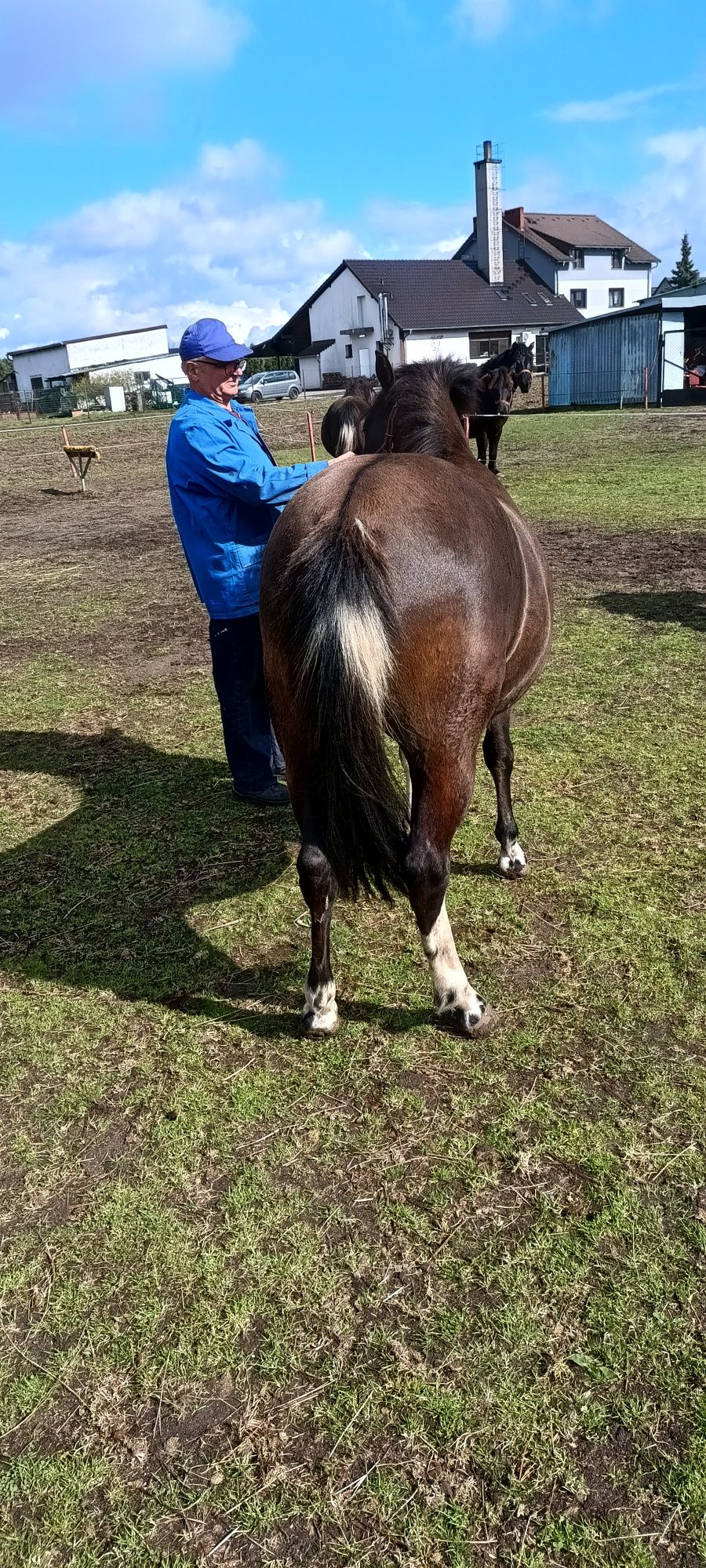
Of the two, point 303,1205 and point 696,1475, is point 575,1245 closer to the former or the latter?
point 696,1475

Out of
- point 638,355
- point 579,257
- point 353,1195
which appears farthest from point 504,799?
point 579,257

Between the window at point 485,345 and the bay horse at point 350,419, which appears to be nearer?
the bay horse at point 350,419

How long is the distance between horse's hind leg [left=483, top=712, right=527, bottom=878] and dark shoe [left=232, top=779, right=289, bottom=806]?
125 centimetres

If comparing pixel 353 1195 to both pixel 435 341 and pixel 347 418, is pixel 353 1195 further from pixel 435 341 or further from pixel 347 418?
pixel 435 341

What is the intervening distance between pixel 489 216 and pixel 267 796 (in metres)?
53.6

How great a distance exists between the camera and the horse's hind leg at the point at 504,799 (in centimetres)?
406

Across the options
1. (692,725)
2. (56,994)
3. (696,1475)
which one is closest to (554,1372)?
(696,1475)

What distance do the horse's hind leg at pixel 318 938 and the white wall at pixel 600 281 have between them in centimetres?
6213

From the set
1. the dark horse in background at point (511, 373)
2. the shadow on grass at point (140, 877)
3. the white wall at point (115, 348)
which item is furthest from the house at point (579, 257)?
the shadow on grass at point (140, 877)

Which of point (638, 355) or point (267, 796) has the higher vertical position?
point (638, 355)

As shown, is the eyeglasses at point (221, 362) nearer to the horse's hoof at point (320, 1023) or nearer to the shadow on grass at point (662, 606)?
the horse's hoof at point (320, 1023)

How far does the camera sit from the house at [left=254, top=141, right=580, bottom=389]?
46.5m

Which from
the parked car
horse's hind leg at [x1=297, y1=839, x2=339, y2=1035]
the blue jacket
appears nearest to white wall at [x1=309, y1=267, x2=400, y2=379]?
the parked car

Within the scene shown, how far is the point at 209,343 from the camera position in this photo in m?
4.00
